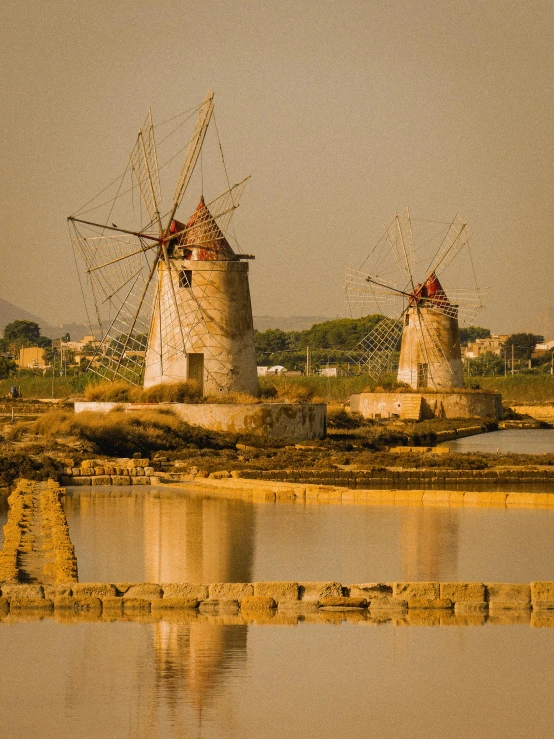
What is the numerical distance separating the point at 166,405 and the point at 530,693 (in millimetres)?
14542

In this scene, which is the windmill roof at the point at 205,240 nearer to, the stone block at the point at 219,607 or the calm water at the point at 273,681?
the stone block at the point at 219,607

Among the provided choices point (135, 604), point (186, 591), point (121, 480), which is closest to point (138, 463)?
point (121, 480)

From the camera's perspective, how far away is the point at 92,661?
6648 mm

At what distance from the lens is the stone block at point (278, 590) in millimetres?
7875

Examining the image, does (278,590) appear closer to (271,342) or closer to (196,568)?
(196,568)

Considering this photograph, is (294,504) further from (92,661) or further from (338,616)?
(92,661)

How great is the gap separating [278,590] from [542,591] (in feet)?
5.09

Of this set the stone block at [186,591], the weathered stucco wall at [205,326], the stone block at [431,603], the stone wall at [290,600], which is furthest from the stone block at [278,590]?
the weathered stucco wall at [205,326]

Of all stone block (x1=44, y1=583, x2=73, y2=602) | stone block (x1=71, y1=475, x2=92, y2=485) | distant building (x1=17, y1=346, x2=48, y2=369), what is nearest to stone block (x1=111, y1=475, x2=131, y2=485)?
stone block (x1=71, y1=475, x2=92, y2=485)

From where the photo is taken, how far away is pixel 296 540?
10.8 meters

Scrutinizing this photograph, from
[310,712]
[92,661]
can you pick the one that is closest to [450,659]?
[310,712]

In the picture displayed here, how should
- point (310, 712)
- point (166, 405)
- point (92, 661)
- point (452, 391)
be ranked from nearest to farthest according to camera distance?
point (310, 712) → point (92, 661) → point (166, 405) → point (452, 391)

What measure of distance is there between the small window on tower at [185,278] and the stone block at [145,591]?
→ 13.7 meters

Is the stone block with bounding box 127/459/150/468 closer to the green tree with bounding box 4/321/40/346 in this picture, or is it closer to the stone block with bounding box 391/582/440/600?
the stone block with bounding box 391/582/440/600
